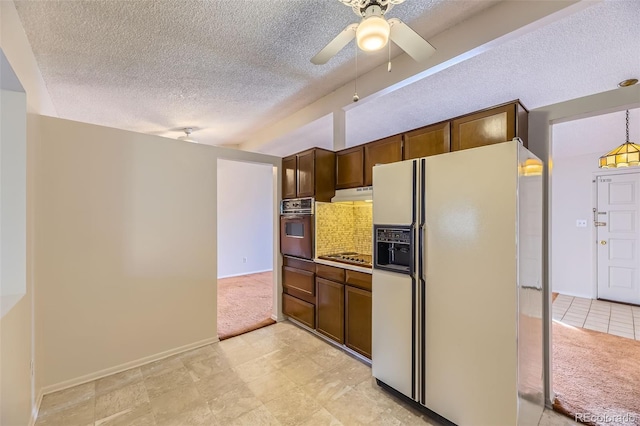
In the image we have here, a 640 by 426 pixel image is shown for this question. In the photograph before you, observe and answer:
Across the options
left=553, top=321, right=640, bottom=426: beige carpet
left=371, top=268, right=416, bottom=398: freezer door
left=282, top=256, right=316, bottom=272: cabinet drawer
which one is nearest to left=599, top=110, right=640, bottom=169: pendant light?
left=553, top=321, right=640, bottom=426: beige carpet

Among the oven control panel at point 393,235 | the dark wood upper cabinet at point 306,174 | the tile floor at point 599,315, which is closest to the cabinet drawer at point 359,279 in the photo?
the oven control panel at point 393,235

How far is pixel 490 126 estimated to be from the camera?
1.99 meters

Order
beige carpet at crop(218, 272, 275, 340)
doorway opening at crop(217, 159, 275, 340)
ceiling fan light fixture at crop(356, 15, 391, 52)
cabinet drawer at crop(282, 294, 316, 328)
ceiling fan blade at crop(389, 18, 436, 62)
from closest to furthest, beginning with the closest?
ceiling fan light fixture at crop(356, 15, 391, 52), ceiling fan blade at crop(389, 18, 436, 62), cabinet drawer at crop(282, 294, 316, 328), beige carpet at crop(218, 272, 275, 340), doorway opening at crop(217, 159, 275, 340)

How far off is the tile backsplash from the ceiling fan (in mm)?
1845

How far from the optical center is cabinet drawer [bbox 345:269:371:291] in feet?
8.31

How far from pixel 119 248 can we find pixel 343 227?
93.3 inches

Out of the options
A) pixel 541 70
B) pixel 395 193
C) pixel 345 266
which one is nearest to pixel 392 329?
pixel 345 266

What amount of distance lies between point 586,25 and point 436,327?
2.43 m

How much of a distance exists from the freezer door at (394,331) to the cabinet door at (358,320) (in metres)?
0.30

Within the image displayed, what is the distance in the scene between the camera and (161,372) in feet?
8.10

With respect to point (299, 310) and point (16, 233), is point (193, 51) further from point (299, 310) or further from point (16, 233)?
point (299, 310)

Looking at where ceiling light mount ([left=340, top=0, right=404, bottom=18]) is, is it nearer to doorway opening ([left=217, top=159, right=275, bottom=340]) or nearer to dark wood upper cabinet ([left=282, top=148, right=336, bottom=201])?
dark wood upper cabinet ([left=282, top=148, right=336, bottom=201])

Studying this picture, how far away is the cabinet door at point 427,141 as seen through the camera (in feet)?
7.35

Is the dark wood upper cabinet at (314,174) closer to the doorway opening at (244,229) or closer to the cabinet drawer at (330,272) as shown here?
the cabinet drawer at (330,272)
